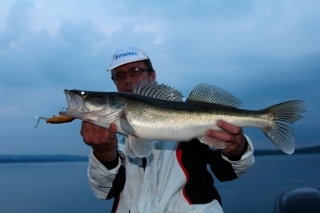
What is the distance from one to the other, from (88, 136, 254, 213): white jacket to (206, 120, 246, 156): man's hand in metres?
0.23

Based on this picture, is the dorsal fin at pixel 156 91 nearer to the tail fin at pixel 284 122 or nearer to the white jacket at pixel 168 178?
the white jacket at pixel 168 178

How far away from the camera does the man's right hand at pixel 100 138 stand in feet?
13.4

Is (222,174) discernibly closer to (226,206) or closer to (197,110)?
(197,110)

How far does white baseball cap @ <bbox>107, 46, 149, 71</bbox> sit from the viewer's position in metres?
5.67

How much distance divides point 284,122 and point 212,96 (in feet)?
2.95

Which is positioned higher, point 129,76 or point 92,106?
point 129,76

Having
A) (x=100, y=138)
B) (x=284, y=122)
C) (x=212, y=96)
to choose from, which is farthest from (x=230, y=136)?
(x=100, y=138)

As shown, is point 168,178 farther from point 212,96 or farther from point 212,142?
point 212,96

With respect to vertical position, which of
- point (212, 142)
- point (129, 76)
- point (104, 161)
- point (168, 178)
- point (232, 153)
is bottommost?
point (168, 178)

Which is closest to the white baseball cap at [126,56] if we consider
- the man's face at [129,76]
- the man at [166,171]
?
the man's face at [129,76]

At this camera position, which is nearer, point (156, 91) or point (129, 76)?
point (156, 91)

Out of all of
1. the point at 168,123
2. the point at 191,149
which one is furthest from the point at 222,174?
the point at 168,123

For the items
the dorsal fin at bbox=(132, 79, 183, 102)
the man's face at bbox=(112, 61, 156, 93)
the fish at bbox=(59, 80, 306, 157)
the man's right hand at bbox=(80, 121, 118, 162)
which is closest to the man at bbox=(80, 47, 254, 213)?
the man's right hand at bbox=(80, 121, 118, 162)

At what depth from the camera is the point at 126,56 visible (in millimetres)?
5730
